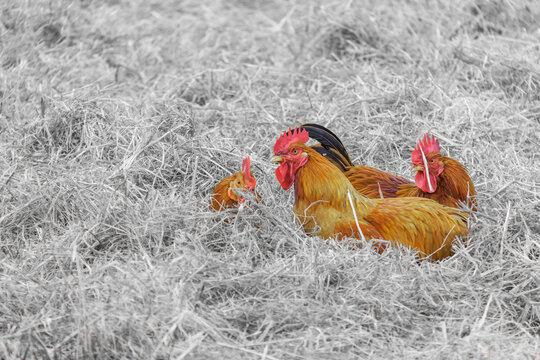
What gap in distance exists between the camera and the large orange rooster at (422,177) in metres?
3.33

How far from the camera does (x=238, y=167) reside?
3.89 m

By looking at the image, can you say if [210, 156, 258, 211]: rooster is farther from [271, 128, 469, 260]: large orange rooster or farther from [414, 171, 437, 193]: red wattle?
[414, 171, 437, 193]: red wattle

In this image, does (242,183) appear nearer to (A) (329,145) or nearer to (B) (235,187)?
(B) (235,187)

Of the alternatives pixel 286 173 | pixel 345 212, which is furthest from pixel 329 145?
pixel 345 212

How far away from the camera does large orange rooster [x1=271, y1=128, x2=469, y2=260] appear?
3092 mm

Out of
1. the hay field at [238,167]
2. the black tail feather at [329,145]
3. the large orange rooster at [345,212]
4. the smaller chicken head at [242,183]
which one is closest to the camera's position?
the hay field at [238,167]

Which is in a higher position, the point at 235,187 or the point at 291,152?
the point at 291,152

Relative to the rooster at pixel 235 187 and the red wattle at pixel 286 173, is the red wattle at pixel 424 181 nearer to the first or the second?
the red wattle at pixel 286 173

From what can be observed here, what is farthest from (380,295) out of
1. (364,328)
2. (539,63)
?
(539,63)

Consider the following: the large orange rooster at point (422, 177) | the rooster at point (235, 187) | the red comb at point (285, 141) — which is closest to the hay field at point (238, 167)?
the rooster at point (235, 187)

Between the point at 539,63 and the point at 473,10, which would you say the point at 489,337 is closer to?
the point at 539,63

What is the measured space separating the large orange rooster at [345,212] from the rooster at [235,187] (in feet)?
0.59

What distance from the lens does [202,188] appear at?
3.70 meters

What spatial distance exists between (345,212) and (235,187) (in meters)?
0.58
